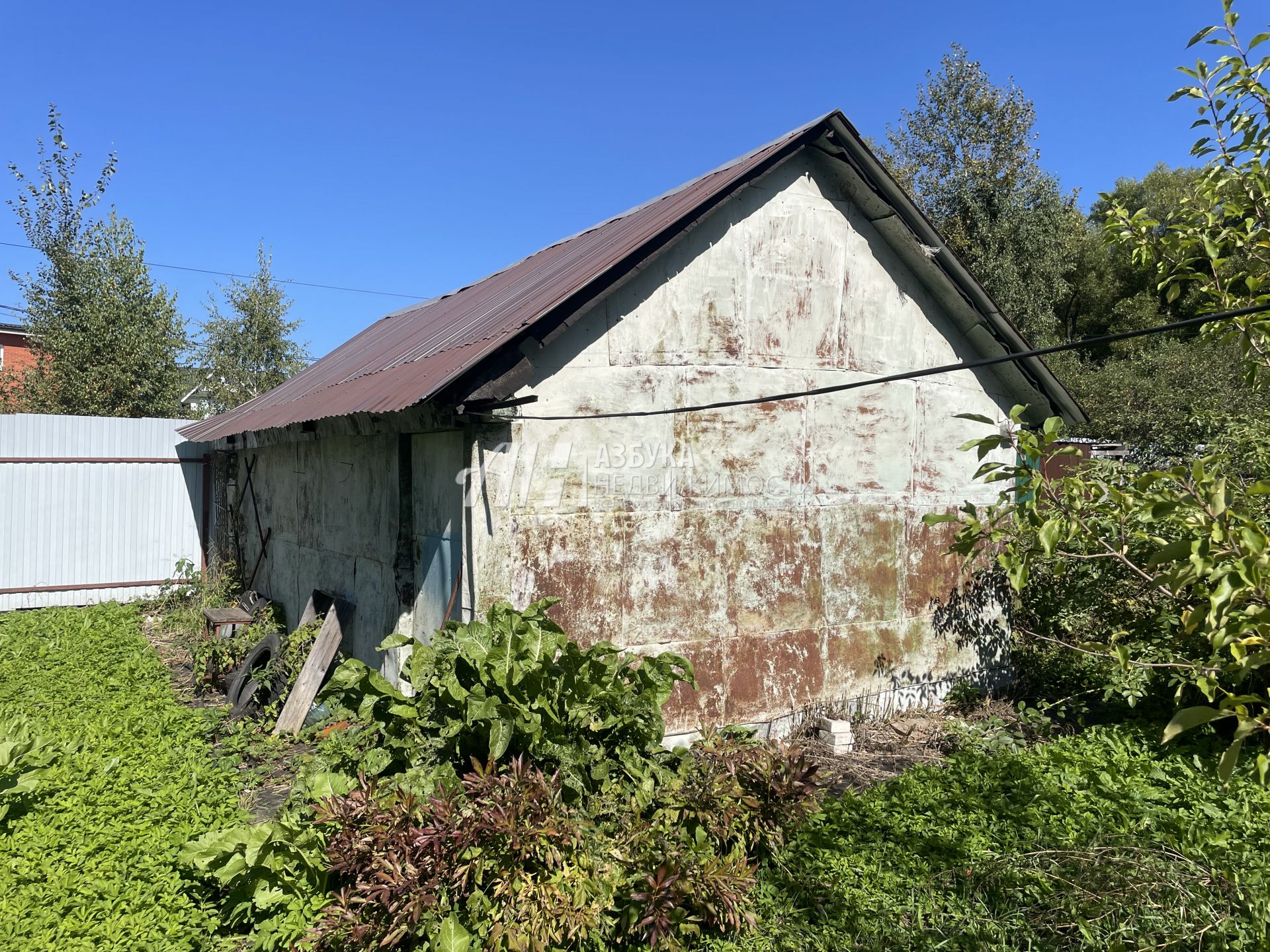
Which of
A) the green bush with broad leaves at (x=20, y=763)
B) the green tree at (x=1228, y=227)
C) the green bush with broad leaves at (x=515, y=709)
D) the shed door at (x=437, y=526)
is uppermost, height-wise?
the green tree at (x=1228, y=227)

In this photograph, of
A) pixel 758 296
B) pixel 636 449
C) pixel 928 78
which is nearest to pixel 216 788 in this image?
pixel 636 449

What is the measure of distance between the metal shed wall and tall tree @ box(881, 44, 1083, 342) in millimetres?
20299

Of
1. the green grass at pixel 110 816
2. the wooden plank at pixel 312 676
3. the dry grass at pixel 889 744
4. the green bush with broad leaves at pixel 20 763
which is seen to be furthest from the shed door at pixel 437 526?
the dry grass at pixel 889 744

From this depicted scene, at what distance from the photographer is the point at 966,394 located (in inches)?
331

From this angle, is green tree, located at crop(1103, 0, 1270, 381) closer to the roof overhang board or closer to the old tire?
the roof overhang board

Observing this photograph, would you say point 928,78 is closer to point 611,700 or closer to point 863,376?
point 863,376

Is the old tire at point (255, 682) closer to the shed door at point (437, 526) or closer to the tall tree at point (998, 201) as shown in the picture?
the shed door at point (437, 526)

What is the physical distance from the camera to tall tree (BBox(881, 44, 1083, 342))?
917 inches

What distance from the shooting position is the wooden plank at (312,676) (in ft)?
23.8

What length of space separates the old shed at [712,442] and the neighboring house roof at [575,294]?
3 centimetres

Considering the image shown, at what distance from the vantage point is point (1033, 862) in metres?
4.39

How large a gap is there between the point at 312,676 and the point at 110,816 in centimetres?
→ 227

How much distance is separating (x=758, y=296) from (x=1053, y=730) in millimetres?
4567
